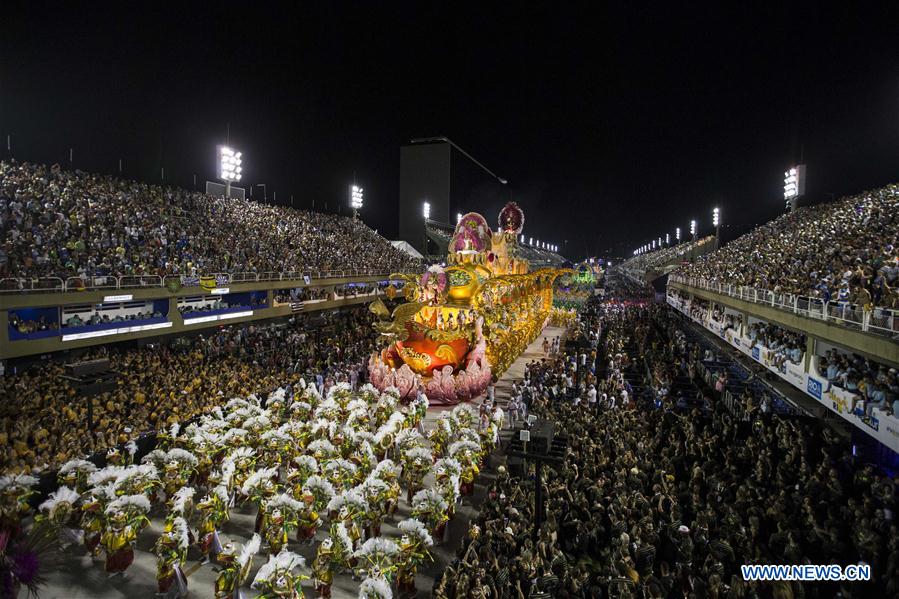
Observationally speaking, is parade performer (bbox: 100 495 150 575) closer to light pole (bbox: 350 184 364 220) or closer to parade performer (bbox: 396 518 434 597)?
parade performer (bbox: 396 518 434 597)

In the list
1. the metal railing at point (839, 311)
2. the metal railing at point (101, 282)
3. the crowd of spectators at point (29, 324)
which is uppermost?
the metal railing at point (101, 282)

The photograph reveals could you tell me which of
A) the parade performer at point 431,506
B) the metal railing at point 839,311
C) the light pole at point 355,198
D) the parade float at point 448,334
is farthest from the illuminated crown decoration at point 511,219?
the parade performer at point 431,506

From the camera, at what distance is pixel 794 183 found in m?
49.5

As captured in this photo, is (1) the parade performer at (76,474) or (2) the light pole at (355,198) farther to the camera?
(2) the light pole at (355,198)

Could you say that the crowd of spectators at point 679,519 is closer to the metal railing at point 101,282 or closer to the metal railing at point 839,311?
the metal railing at point 839,311

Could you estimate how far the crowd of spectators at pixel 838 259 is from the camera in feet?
44.3

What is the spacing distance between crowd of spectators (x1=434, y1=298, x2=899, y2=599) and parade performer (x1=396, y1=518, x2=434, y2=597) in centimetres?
70

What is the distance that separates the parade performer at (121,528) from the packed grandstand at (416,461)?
0.03 metres

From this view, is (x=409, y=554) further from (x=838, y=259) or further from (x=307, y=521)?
(x=838, y=259)

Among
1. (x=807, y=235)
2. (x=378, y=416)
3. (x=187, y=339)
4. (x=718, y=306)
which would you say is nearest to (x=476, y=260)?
(x=378, y=416)

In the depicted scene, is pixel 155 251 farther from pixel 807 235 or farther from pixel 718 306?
pixel 807 235

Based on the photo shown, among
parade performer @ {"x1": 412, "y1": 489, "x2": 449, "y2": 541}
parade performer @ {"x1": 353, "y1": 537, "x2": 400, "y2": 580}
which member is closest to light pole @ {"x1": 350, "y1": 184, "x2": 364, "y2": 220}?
parade performer @ {"x1": 412, "y1": 489, "x2": 449, "y2": 541}

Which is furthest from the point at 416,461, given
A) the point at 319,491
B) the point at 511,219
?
the point at 511,219

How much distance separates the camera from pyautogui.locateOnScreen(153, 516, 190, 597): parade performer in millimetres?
7512
